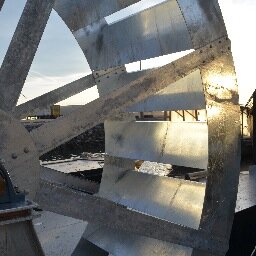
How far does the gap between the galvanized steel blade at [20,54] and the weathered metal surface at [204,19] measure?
129 cm

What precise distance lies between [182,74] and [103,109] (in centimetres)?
82

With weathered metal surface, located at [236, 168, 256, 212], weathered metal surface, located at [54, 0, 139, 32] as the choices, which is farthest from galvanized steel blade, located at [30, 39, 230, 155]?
weathered metal surface, located at [236, 168, 256, 212]

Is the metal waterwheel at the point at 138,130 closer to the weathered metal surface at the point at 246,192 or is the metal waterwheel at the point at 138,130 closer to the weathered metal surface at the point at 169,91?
the weathered metal surface at the point at 169,91

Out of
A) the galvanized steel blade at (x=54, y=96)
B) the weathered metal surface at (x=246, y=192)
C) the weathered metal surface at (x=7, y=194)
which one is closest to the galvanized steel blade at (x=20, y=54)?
the weathered metal surface at (x=7, y=194)

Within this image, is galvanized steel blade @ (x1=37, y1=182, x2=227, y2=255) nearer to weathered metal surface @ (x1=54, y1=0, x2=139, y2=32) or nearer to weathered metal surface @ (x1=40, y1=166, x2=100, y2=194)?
weathered metal surface @ (x1=40, y1=166, x2=100, y2=194)

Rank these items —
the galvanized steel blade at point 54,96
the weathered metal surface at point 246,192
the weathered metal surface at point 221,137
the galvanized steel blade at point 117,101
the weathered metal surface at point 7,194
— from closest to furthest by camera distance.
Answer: the weathered metal surface at point 7,194, the galvanized steel blade at point 117,101, the weathered metal surface at point 221,137, the weathered metal surface at point 246,192, the galvanized steel blade at point 54,96

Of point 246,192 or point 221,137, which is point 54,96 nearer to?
point 221,137

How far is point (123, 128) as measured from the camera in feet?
15.7

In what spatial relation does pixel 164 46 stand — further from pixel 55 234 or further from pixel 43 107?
pixel 55 234

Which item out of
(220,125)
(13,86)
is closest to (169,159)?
(220,125)

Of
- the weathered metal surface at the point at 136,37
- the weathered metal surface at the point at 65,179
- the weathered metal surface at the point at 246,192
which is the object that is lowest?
the weathered metal surface at the point at 246,192

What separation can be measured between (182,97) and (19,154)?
72.5 inches

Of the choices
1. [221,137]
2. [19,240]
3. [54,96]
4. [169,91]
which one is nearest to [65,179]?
[54,96]

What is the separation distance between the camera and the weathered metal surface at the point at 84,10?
12.8 ft
